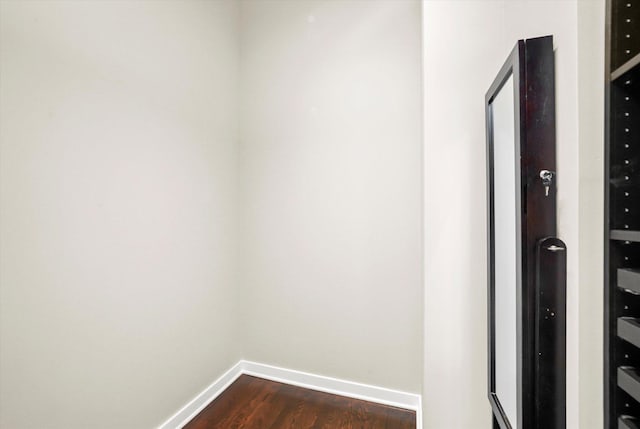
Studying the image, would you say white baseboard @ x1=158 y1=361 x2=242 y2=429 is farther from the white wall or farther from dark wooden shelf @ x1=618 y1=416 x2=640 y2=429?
dark wooden shelf @ x1=618 y1=416 x2=640 y2=429

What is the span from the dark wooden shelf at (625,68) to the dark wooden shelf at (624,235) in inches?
7.5

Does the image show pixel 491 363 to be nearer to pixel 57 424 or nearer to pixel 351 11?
pixel 57 424

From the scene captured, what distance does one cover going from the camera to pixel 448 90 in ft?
3.89

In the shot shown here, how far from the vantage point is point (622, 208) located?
37 cm

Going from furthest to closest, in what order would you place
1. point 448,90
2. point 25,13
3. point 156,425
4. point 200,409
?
1. point 200,409
2. point 156,425
3. point 448,90
4. point 25,13

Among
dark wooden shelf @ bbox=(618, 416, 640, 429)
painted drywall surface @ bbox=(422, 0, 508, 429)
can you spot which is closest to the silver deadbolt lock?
dark wooden shelf @ bbox=(618, 416, 640, 429)

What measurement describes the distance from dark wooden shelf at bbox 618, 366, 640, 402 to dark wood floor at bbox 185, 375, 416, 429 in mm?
1669

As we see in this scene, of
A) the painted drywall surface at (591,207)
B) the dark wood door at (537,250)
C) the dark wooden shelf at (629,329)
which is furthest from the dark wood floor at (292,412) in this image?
the dark wooden shelf at (629,329)

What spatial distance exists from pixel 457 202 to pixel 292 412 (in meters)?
1.59

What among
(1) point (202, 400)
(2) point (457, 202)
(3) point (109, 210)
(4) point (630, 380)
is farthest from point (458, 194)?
(1) point (202, 400)

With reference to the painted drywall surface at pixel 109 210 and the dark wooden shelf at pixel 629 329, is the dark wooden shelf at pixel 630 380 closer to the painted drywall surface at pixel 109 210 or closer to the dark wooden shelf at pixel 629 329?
the dark wooden shelf at pixel 629 329

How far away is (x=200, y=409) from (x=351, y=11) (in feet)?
9.02

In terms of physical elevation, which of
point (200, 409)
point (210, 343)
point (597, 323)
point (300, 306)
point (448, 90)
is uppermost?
point (448, 90)

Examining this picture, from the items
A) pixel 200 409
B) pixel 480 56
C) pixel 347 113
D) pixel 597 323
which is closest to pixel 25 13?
pixel 347 113
